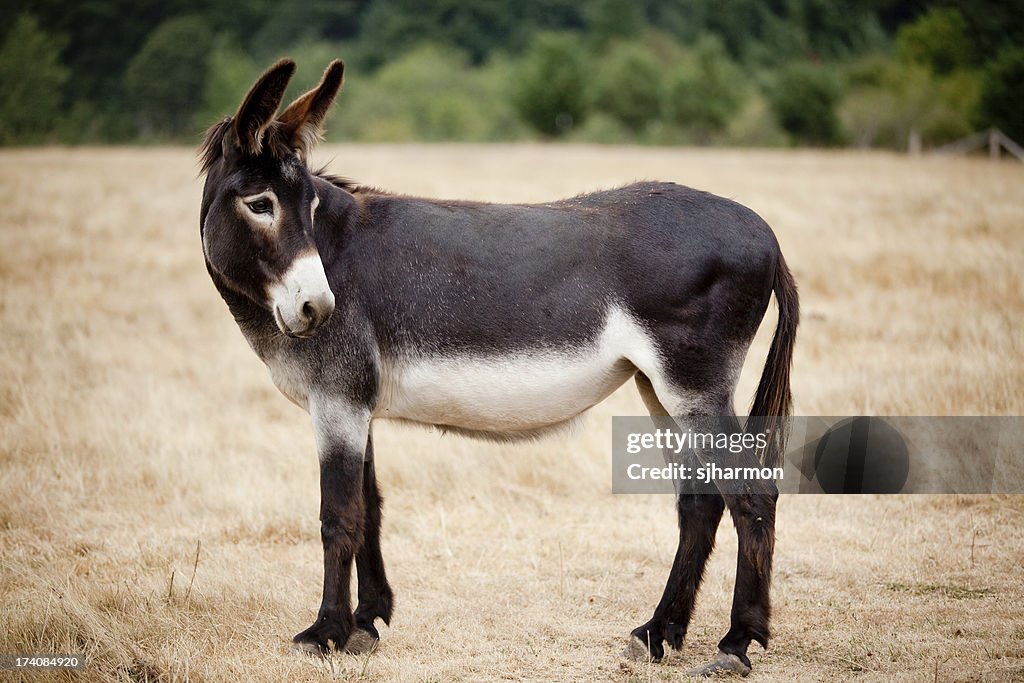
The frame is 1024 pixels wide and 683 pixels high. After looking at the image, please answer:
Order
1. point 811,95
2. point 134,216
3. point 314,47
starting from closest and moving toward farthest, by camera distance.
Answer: point 134,216, point 811,95, point 314,47

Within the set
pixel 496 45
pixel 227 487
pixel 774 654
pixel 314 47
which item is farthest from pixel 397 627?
pixel 496 45

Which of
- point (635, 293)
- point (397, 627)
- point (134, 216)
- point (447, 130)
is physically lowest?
point (447, 130)

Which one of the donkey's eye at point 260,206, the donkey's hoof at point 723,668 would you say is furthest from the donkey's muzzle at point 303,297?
the donkey's hoof at point 723,668

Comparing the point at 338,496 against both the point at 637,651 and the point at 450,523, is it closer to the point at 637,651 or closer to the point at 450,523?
the point at 637,651

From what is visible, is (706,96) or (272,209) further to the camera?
(706,96)

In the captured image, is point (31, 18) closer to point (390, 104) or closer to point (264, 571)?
point (390, 104)

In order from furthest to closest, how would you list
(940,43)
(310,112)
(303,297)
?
(940,43) → (310,112) → (303,297)

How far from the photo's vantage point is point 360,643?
5863mm

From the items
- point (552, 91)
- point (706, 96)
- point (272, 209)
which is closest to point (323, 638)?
point (272, 209)

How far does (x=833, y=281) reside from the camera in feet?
56.9

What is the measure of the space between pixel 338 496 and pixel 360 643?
928 millimetres

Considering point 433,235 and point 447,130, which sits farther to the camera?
point 447,130

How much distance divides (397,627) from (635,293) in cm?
263

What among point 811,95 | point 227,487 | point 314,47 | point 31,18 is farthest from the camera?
point 314,47
